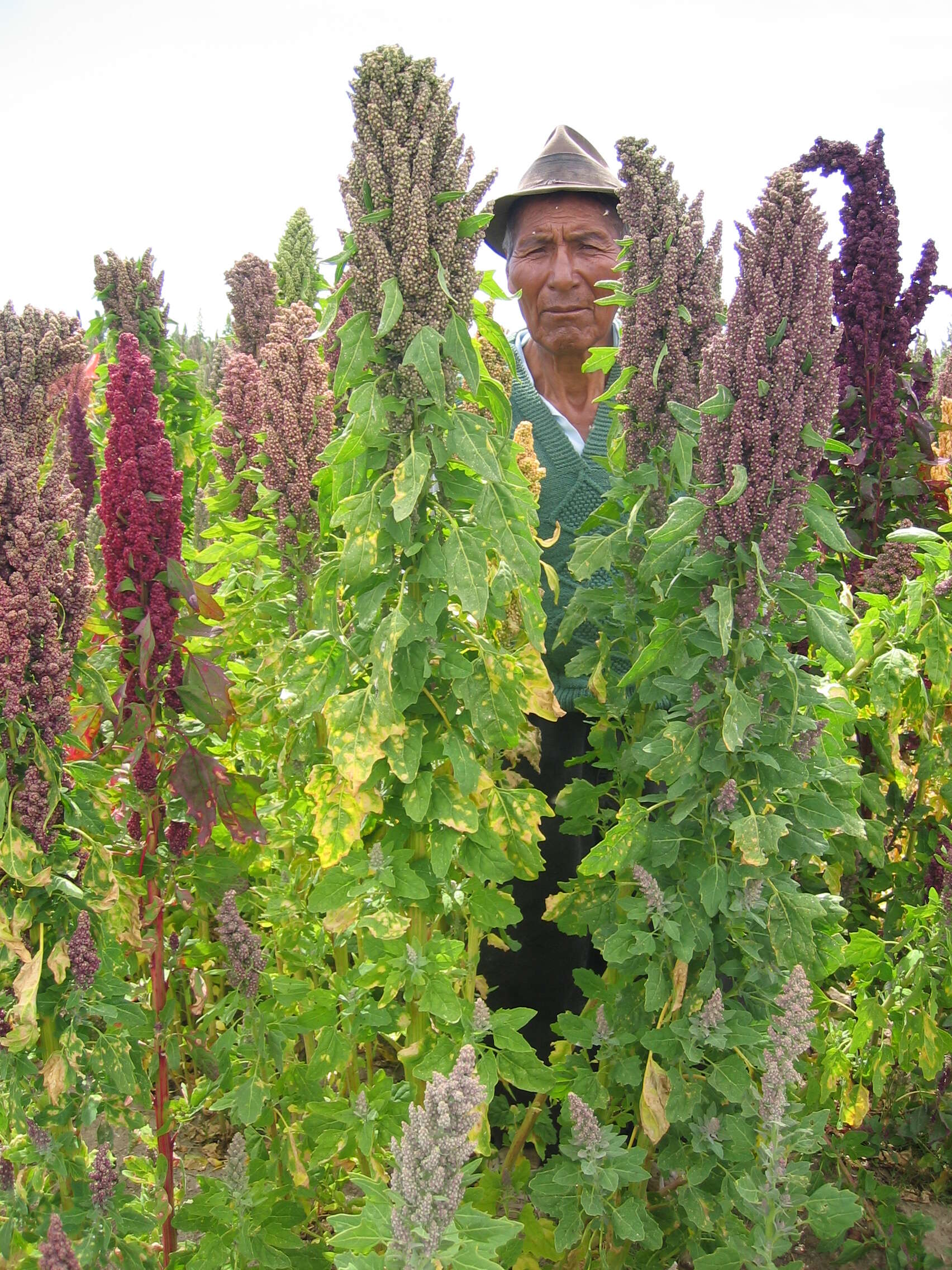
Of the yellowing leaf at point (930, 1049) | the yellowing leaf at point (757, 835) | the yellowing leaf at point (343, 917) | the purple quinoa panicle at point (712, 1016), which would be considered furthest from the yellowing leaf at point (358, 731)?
the yellowing leaf at point (930, 1049)

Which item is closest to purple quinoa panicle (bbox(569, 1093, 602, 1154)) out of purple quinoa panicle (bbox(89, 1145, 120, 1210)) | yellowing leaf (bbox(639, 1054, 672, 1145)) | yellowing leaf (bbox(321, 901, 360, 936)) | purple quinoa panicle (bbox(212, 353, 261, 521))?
yellowing leaf (bbox(639, 1054, 672, 1145))

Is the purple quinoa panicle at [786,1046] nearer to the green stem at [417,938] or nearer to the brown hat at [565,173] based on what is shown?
the green stem at [417,938]

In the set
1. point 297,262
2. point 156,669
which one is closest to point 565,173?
point 156,669

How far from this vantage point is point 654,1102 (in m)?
2.24

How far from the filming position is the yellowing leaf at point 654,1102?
222 centimetres

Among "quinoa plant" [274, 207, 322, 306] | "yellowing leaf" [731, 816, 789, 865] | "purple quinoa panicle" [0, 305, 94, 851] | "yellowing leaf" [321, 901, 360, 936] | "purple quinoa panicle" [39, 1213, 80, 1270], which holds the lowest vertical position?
"purple quinoa panicle" [39, 1213, 80, 1270]

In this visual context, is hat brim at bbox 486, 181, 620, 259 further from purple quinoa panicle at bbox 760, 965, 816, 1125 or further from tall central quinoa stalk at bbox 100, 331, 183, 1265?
purple quinoa panicle at bbox 760, 965, 816, 1125

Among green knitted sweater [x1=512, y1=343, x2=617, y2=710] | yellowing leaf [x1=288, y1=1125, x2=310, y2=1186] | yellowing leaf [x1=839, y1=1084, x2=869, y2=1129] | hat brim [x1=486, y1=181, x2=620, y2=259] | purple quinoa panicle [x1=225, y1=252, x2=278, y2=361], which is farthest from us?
purple quinoa panicle [x1=225, y1=252, x2=278, y2=361]

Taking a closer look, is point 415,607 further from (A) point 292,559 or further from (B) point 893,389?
(B) point 893,389

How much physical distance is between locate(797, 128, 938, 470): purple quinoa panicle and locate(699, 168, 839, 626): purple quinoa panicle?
171 cm

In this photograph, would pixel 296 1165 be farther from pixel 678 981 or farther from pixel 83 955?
pixel 678 981

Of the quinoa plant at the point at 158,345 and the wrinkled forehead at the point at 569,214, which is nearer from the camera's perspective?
the wrinkled forehead at the point at 569,214

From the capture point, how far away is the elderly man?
3.28 m

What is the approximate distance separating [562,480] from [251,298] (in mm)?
2591
